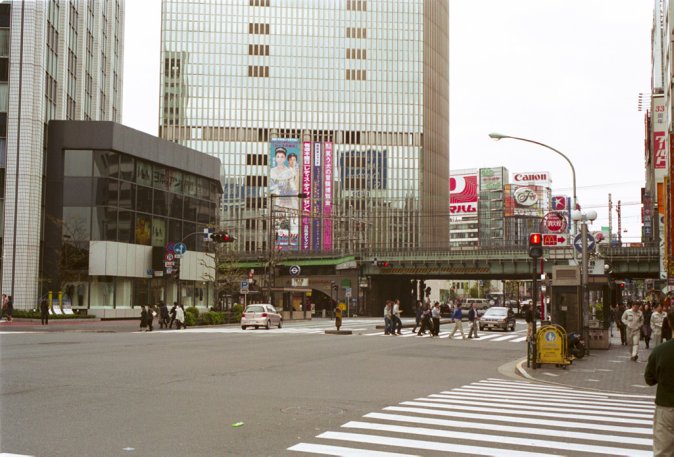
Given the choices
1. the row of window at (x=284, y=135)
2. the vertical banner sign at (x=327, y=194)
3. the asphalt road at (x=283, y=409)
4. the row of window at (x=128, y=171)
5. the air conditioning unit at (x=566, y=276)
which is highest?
the row of window at (x=284, y=135)

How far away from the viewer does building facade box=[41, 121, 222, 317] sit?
49812 millimetres

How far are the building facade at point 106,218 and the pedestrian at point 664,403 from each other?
41914 mm

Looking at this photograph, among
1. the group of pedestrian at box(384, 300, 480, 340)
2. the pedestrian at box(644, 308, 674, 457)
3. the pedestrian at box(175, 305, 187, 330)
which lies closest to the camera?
the pedestrian at box(644, 308, 674, 457)

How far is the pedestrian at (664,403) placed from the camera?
6.23 meters

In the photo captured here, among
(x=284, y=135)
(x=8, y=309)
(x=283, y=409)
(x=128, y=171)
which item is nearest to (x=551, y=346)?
(x=283, y=409)

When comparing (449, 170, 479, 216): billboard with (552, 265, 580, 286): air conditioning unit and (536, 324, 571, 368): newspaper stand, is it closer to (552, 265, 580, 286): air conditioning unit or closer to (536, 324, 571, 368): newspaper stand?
(552, 265, 580, 286): air conditioning unit

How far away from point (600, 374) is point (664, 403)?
1286 centimetres

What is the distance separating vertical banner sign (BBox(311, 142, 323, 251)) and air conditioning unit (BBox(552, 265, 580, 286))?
321 ft

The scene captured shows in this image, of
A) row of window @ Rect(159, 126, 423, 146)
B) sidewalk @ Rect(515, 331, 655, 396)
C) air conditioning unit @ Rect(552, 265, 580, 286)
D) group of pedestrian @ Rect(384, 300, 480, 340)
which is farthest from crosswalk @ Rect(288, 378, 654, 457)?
row of window @ Rect(159, 126, 423, 146)

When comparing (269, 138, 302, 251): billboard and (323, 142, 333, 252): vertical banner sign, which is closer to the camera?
(269, 138, 302, 251): billboard

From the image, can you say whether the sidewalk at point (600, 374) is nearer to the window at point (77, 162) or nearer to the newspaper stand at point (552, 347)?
the newspaper stand at point (552, 347)

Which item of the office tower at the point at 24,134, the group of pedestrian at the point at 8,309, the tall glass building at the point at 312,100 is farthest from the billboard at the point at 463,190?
the group of pedestrian at the point at 8,309

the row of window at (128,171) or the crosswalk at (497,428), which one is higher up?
the row of window at (128,171)

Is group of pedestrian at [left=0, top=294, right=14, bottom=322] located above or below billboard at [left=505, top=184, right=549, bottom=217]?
below
